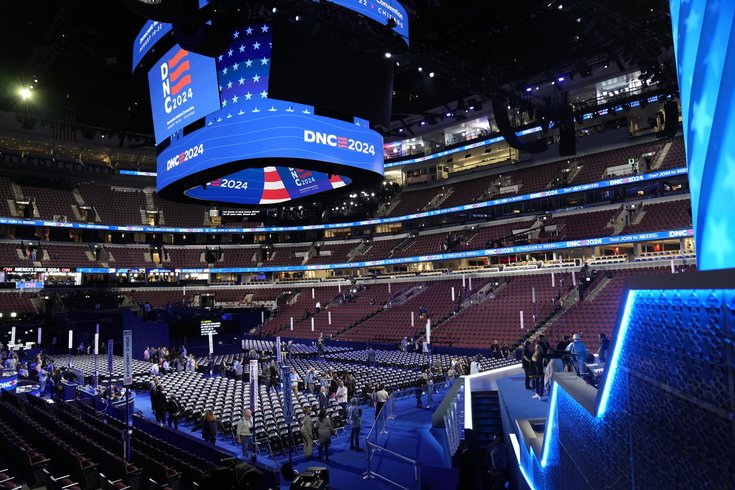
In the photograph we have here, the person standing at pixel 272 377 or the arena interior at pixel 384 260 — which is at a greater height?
the arena interior at pixel 384 260

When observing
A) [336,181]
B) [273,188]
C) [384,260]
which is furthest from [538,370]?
[384,260]

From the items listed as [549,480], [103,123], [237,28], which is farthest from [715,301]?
[103,123]

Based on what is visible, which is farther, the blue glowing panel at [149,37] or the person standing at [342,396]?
the person standing at [342,396]

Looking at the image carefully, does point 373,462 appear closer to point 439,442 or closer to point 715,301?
point 439,442

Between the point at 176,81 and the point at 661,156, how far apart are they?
A: 107 feet

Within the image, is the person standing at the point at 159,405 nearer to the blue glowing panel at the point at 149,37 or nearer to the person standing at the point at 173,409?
the person standing at the point at 173,409

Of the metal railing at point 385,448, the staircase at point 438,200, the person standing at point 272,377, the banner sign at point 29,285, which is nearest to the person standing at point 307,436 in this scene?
the metal railing at point 385,448

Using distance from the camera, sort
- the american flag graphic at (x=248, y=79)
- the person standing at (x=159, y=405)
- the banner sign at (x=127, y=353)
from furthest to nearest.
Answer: the person standing at (x=159, y=405), the american flag graphic at (x=248, y=79), the banner sign at (x=127, y=353)

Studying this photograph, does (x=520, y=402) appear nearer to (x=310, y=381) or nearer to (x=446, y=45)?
(x=310, y=381)

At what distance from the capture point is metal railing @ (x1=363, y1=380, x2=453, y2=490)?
10.3 m

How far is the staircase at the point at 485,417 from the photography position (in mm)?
13453

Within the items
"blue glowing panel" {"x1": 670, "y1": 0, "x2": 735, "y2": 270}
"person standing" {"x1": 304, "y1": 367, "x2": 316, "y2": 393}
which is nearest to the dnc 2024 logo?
"person standing" {"x1": 304, "y1": 367, "x2": 316, "y2": 393}

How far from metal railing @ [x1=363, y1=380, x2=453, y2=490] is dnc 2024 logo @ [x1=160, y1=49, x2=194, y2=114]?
1074cm

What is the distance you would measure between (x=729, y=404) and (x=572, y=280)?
3298 centimetres
